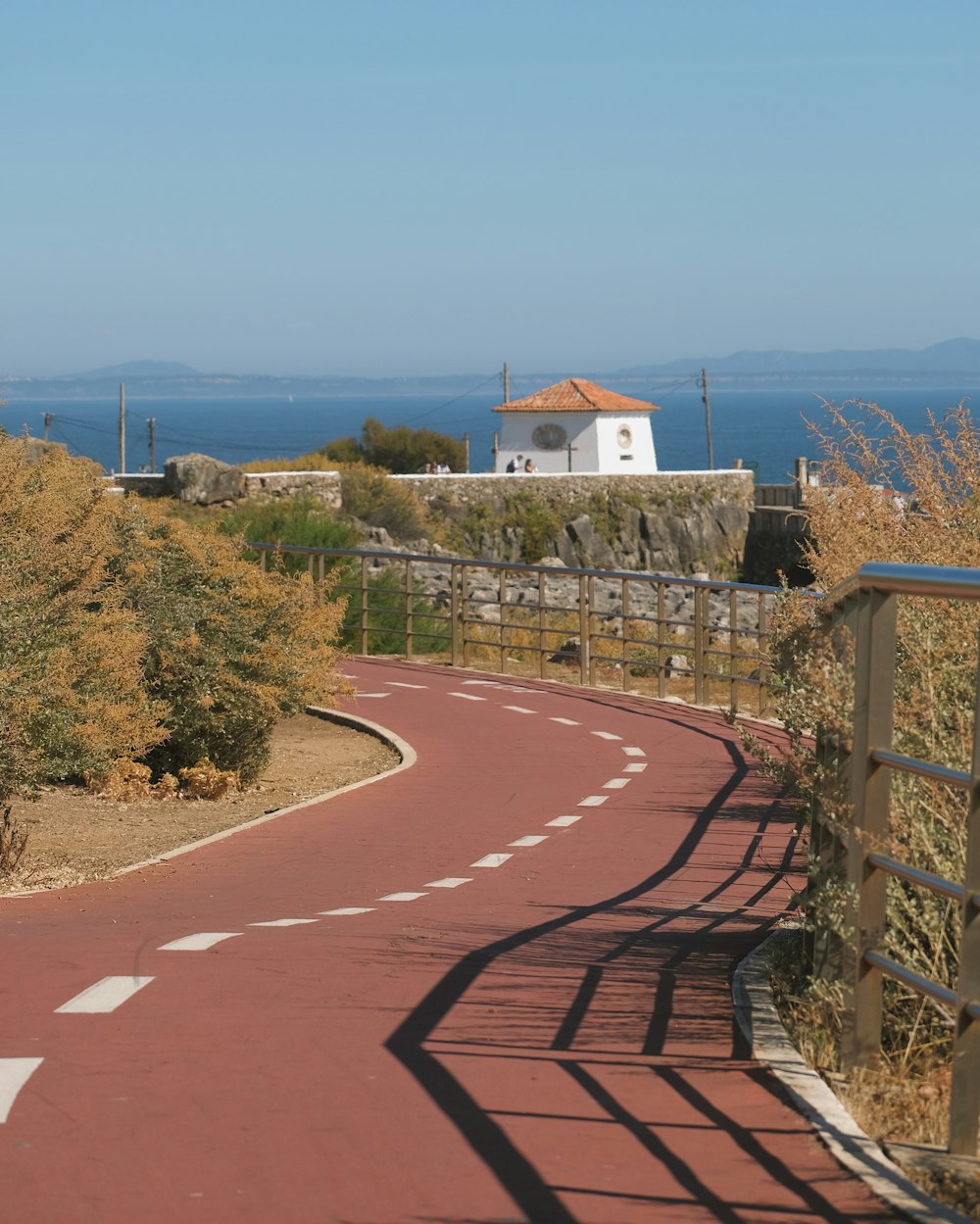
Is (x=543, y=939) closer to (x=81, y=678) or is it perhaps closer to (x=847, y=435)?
(x=847, y=435)

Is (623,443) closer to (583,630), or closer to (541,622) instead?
(541,622)

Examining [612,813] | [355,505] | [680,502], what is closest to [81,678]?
[612,813]

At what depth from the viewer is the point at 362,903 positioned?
8.73m

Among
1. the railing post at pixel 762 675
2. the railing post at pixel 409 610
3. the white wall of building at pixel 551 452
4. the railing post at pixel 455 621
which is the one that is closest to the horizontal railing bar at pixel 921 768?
the railing post at pixel 762 675

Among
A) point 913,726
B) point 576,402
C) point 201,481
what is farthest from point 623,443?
point 913,726

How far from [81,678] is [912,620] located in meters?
7.53

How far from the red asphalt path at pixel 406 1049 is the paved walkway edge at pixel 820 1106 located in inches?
2.1

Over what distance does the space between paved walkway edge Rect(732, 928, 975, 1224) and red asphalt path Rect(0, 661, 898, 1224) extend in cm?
5

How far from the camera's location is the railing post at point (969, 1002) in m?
3.97

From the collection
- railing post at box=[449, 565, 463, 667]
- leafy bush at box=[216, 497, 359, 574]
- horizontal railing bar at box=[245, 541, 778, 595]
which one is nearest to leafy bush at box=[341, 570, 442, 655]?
railing post at box=[449, 565, 463, 667]

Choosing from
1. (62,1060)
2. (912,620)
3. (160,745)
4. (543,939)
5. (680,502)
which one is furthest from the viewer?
(680,502)

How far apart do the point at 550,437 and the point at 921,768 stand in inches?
3239

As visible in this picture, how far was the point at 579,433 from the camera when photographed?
280 ft

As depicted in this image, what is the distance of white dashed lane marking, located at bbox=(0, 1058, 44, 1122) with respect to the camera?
15.4ft
